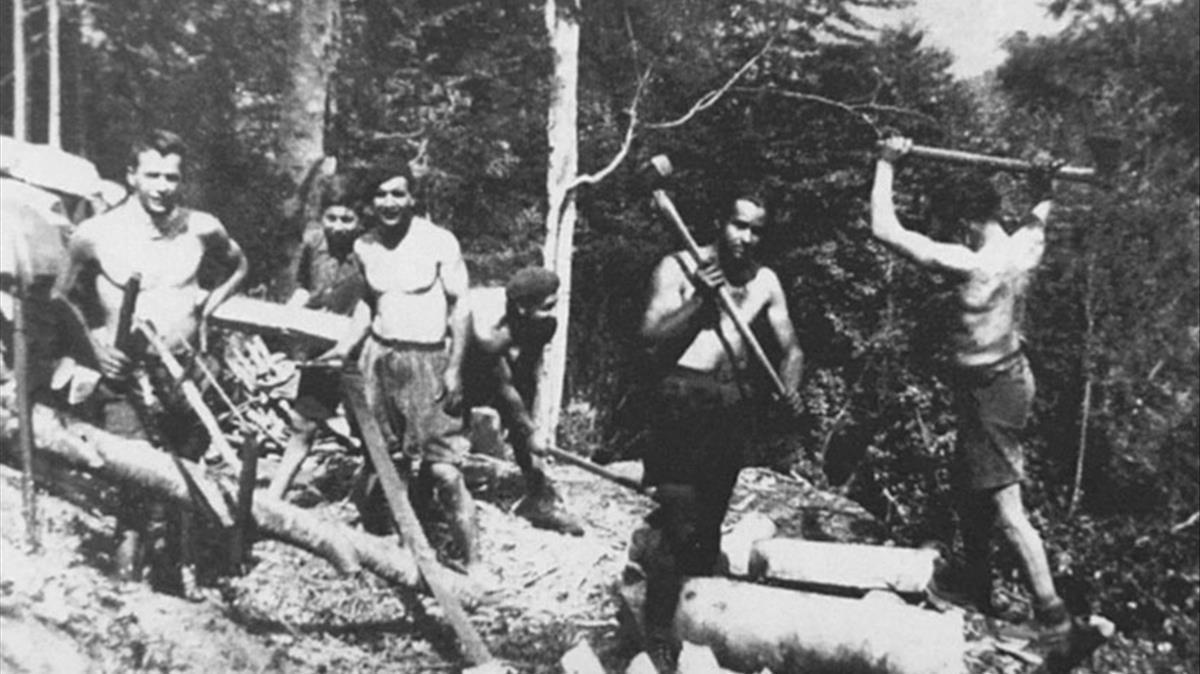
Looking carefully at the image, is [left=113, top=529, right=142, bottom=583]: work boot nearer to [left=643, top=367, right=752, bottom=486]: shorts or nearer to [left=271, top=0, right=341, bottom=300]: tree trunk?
[left=271, top=0, right=341, bottom=300]: tree trunk

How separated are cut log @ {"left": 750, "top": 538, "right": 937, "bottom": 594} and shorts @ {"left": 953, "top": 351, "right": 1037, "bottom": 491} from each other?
0.35 m

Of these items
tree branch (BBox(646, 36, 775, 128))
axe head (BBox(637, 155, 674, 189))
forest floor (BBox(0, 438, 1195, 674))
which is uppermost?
tree branch (BBox(646, 36, 775, 128))

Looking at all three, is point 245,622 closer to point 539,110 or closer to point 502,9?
point 539,110

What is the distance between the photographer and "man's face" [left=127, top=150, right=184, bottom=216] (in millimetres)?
3742

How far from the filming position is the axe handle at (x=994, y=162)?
11.1ft

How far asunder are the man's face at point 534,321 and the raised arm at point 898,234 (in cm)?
140

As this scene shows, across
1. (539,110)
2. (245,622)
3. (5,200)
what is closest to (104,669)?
(245,622)

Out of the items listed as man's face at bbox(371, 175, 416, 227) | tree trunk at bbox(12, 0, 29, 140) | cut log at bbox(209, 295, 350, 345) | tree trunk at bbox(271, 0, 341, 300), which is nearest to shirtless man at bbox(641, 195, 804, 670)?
man's face at bbox(371, 175, 416, 227)

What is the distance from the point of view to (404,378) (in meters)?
3.99

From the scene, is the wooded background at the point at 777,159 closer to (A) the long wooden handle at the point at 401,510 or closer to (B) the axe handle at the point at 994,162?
(B) the axe handle at the point at 994,162

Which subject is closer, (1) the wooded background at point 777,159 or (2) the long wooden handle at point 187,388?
(2) the long wooden handle at point 187,388

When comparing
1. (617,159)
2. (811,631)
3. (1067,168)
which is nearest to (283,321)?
(617,159)

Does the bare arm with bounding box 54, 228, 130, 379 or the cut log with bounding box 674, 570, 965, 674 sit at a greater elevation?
the bare arm with bounding box 54, 228, 130, 379

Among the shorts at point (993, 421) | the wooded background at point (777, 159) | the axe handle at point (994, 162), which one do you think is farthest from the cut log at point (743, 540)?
the axe handle at point (994, 162)
